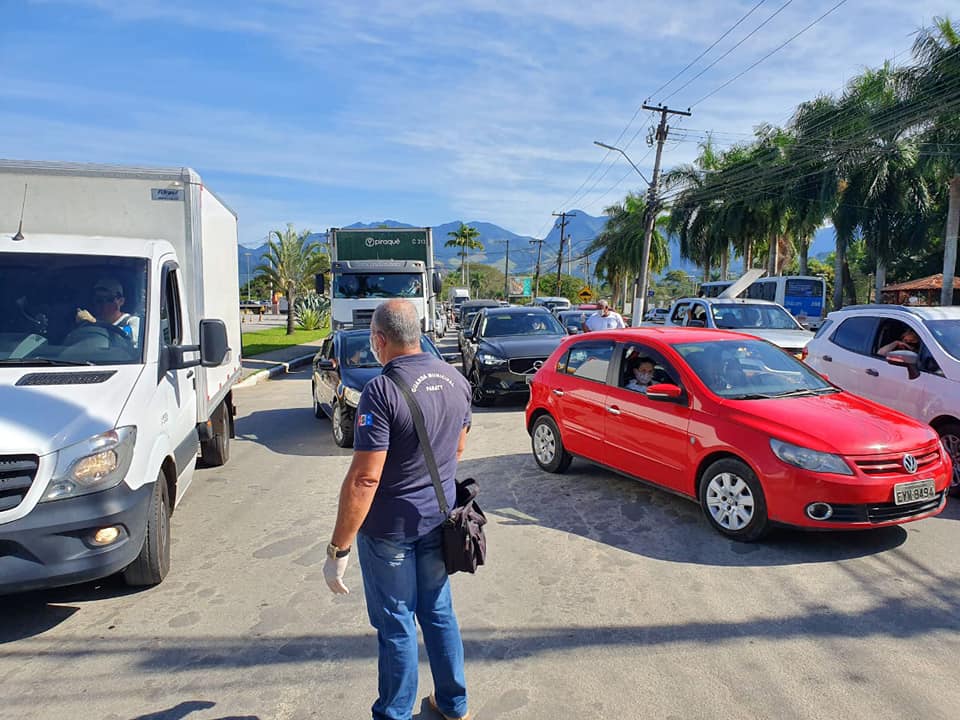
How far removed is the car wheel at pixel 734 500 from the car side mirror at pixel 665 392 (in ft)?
2.13

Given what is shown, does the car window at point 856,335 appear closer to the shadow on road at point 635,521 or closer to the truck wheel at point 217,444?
the shadow on road at point 635,521

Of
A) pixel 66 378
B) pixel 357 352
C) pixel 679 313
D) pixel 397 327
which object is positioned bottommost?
pixel 357 352

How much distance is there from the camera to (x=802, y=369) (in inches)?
238

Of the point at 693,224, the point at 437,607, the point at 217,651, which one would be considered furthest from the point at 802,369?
the point at 693,224

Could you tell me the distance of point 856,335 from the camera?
7934 mm

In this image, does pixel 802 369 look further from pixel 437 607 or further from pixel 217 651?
pixel 217 651

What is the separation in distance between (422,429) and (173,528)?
3.95 meters

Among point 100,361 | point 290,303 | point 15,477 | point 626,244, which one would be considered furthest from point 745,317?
point 626,244

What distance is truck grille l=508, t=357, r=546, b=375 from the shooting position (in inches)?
443

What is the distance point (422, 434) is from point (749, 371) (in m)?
4.08

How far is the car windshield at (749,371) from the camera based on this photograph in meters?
5.52

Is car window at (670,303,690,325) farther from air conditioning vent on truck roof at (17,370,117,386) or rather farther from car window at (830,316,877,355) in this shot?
air conditioning vent on truck roof at (17,370,117,386)

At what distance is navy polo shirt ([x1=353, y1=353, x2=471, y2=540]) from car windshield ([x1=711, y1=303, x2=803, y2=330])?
1148 centimetres

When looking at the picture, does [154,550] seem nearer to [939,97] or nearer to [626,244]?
[939,97]
